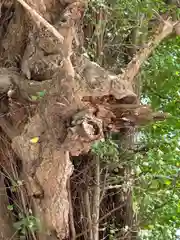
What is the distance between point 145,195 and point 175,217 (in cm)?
28

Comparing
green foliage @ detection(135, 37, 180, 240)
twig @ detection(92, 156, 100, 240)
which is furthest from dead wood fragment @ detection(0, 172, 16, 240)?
Result: green foliage @ detection(135, 37, 180, 240)

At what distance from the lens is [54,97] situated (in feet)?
5.61

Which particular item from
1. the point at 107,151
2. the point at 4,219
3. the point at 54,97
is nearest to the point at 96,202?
the point at 107,151

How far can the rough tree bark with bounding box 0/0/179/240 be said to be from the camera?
5.51 feet

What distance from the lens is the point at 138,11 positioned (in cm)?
222

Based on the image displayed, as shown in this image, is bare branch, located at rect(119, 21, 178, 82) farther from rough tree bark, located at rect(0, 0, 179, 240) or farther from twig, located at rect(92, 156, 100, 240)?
twig, located at rect(92, 156, 100, 240)

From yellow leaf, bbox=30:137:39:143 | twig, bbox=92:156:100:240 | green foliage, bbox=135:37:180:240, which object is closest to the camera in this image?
yellow leaf, bbox=30:137:39:143

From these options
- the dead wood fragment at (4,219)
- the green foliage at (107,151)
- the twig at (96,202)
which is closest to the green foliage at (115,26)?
the green foliage at (107,151)

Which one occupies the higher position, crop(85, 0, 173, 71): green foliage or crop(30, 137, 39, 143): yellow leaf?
crop(85, 0, 173, 71): green foliage

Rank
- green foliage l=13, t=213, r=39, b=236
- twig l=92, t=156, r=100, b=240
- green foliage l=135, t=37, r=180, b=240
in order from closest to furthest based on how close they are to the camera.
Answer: green foliage l=13, t=213, r=39, b=236
twig l=92, t=156, r=100, b=240
green foliage l=135, t=37, r=180, b=240

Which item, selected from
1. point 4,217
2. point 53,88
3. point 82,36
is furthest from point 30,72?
point 4,217

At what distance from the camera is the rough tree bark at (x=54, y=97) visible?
168cm

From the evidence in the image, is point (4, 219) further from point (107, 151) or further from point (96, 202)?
point (107, 151)

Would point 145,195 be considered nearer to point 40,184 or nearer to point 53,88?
point 40,184
